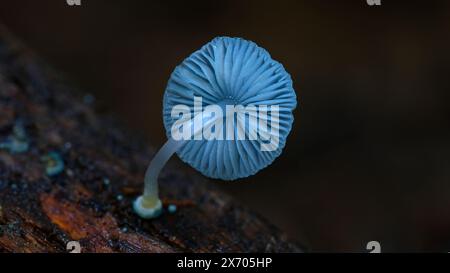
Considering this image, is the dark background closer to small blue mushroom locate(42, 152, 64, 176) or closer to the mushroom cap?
small blue mushroom locate(42, 152, 64, 176)

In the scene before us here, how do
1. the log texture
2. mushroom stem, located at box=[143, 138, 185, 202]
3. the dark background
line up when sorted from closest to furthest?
mushroom stem, located at box=[143, 138, 185, 202], the log texture, the dark background

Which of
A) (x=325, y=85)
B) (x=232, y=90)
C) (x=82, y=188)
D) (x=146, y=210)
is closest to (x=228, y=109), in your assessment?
(x=232, y=90)

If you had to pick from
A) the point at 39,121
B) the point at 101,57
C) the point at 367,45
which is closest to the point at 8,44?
the point at 39,121

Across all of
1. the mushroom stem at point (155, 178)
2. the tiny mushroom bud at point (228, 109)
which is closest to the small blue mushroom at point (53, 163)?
the mushroom stem at point (155, 178)

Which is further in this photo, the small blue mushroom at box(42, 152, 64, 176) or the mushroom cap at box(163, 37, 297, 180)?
the small blue mushroom at box(42, 152, 64, 176)

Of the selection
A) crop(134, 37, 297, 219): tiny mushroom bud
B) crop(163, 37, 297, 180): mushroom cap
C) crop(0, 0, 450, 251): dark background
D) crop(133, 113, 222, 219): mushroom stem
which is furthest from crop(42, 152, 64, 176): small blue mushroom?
crop(0, 0, 450, 251): dark background

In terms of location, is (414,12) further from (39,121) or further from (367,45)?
(39,121)
